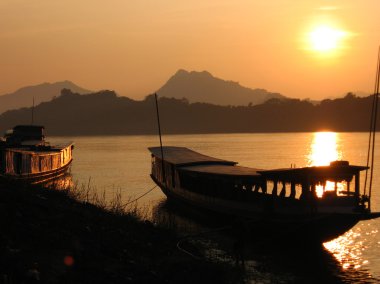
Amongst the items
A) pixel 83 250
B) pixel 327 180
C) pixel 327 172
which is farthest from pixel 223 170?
pixel 83 250

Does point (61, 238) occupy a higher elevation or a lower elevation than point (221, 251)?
higher

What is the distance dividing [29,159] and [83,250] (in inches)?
1362

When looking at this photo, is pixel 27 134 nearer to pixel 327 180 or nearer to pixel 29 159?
pixel 29 159

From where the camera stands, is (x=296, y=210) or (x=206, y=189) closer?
(x=296, y=210)

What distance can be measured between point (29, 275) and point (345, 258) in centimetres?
2091

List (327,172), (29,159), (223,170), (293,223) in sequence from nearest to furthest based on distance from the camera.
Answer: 1. (327,172)
2. (293,223)
3. (223,170)
4. (29,159)

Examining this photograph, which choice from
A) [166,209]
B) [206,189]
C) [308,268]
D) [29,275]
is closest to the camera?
[29,275]

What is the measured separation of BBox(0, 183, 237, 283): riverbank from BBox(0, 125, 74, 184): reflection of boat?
17.4 feet

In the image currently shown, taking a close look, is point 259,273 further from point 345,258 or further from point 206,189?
point 206,189

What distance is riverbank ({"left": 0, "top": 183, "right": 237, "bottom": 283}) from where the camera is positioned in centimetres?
1628

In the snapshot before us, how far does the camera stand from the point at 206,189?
132 feet

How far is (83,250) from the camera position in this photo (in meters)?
19.1

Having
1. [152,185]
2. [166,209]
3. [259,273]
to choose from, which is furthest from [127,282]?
[152,185]

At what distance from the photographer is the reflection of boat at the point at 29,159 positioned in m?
45.6
